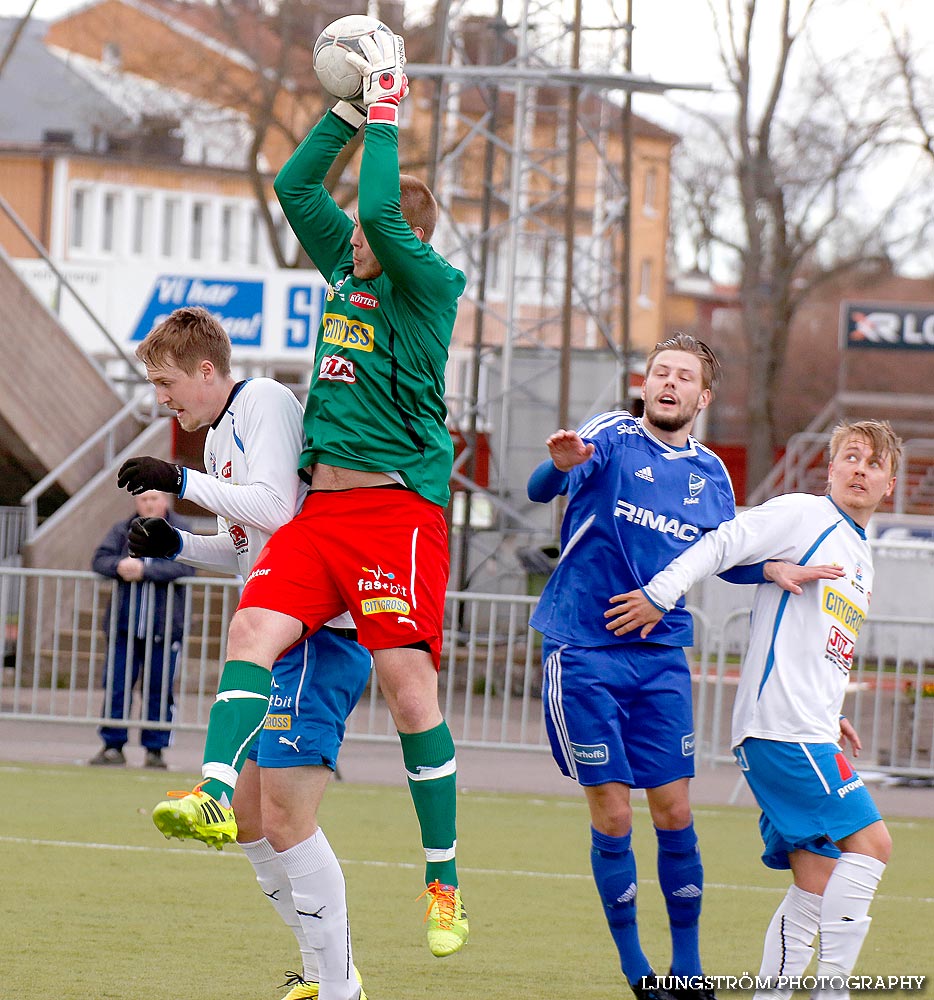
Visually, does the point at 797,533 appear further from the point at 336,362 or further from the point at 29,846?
the point at 29,846

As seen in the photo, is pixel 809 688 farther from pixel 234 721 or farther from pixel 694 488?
pixel 234 721

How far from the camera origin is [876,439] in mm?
5520

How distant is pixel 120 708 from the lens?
12047mm

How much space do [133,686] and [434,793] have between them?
7.39 metres

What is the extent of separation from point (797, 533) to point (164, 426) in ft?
54.6

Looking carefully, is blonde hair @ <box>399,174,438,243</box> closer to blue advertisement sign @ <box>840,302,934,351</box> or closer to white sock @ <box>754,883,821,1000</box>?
white sock @ <box>754,883,821,1000</box>

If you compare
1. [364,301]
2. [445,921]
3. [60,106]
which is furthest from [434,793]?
[60,106]

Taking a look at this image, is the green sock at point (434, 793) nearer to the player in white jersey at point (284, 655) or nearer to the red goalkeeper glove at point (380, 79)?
the player in white jersey at point (284, 655)

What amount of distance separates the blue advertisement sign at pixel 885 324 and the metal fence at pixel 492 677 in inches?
736

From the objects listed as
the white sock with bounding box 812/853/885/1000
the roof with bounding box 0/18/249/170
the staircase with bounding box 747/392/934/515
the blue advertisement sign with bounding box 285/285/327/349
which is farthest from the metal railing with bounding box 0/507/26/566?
the white sock with bounding box 812/853/885/1000

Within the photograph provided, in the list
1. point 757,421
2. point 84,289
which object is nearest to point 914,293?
point 757,421

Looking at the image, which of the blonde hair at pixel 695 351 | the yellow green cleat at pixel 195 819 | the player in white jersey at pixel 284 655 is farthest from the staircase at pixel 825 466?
the yellow green cleat at pixel 195 819

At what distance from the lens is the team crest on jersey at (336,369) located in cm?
502

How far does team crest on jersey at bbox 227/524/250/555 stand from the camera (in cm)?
530
